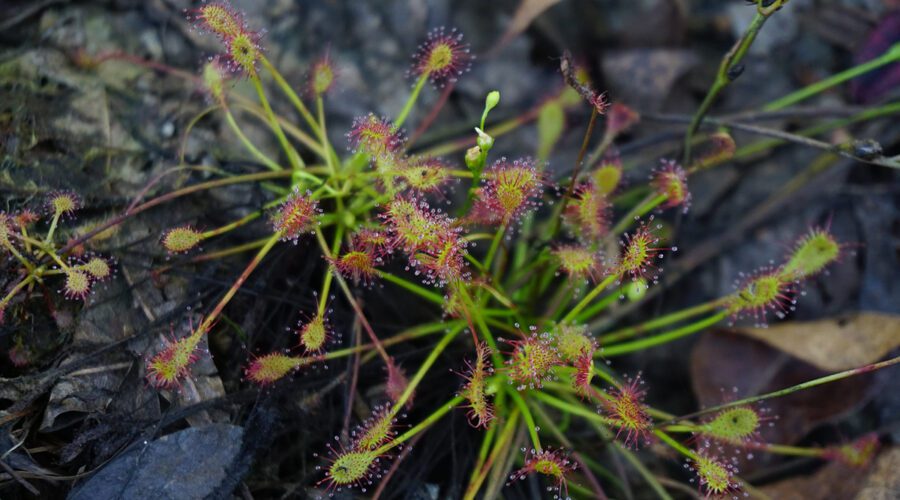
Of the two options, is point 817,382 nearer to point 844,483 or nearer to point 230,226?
point 844,483

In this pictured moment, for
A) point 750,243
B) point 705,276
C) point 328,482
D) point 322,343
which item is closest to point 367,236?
point 322,343

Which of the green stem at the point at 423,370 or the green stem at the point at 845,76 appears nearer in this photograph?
the green stem at the point at 423,370

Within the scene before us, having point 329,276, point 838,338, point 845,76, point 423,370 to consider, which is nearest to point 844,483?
point 838,338

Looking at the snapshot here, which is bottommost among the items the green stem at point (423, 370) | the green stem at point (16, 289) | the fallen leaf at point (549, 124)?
the green stem at point (423, 370)

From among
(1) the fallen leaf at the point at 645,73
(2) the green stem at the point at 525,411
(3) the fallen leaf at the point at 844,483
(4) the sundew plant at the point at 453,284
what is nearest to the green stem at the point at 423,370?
(4) the sundew plant at the point at 453,284

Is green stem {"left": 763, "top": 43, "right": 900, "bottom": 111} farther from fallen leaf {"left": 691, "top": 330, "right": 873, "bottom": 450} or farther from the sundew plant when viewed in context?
fallen leaf {"left": 691, "top": 330, "right": 873, "bottom": 450}

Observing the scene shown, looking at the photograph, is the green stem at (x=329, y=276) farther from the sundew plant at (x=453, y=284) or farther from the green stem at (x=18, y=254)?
the green stem at (x=18, y=254)
